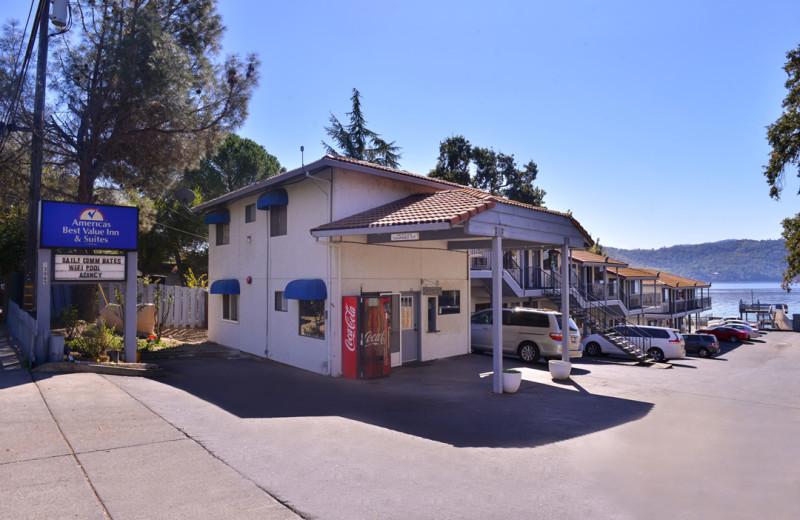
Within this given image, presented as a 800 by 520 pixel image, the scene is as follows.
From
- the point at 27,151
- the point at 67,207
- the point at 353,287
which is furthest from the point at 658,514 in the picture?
the point at 27,151

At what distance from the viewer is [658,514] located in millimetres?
4941

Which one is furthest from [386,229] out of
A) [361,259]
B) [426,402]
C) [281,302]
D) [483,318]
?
[483,318]

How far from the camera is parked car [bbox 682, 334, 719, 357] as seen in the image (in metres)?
27.4

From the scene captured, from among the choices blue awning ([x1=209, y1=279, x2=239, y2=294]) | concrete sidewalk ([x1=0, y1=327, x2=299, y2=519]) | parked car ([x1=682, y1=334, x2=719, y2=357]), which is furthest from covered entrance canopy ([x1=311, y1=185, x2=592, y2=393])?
parked car ([x1=682, y1=334, x2=719, y2=357])

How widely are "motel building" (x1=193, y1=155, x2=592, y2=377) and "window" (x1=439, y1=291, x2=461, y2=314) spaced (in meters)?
0.03

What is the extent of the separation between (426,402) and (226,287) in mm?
9991

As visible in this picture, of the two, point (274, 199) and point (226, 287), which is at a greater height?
point (274, 199)

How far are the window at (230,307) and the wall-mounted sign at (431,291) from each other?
681cm

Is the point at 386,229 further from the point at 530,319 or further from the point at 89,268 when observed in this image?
the point at 530,319

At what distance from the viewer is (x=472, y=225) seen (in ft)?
33.8

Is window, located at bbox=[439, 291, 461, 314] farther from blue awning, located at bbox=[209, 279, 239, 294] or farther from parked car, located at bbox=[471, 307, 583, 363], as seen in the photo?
blue awning, located at bbox=[209, 279, 239, 294]

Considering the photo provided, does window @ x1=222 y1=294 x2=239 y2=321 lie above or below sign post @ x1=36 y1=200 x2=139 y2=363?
below

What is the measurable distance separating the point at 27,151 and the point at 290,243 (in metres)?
11.7

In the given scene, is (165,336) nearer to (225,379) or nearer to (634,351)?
(225,379)
